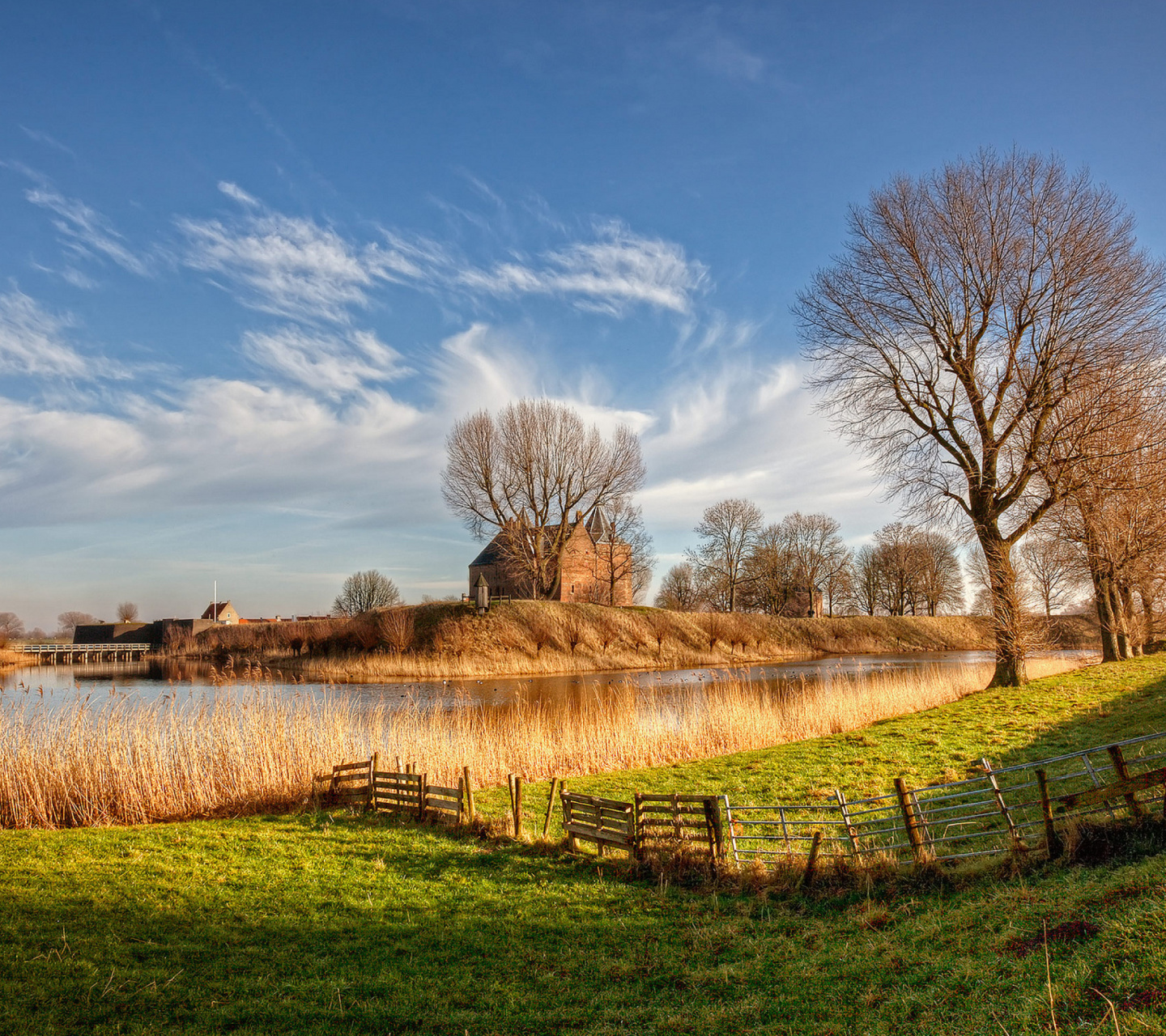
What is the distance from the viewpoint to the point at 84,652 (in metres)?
49.2

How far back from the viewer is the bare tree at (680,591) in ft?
200

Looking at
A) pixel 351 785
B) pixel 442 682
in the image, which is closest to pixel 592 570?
pixel 442 682

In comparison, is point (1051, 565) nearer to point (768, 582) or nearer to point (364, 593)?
point (768, 582)

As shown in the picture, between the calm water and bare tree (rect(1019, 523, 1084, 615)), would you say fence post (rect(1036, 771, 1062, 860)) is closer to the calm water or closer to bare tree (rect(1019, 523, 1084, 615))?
the calm water

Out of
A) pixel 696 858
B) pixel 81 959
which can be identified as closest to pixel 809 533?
pixel 696 858

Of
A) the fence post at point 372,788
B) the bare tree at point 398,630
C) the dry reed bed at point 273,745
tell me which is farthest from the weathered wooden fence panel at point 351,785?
the bare tree at point 398,630

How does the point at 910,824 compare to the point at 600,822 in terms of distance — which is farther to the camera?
the point at 600,822

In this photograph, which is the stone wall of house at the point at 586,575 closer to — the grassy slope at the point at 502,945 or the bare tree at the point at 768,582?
the bare tree at the point at 768,582

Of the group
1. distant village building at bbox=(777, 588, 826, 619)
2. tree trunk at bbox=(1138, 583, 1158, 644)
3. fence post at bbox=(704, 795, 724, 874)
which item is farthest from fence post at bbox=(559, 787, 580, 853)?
distant village building at bbox=(777, 588, 826, 619)

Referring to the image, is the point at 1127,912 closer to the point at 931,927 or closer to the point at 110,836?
the point at 931,927

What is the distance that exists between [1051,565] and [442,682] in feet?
79.8

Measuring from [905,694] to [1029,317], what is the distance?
9819 mm

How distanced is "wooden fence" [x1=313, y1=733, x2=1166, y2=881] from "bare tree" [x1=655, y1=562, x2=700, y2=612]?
50137 mm

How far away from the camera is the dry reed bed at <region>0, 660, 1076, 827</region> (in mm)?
10141
